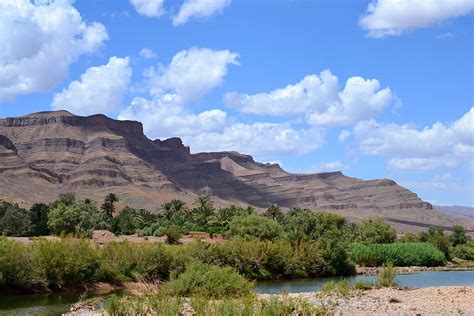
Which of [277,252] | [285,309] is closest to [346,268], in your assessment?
[277,252]

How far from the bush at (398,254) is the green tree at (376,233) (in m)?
17.0

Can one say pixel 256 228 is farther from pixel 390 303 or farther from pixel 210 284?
pixel 390 303

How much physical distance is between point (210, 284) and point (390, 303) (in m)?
8.78

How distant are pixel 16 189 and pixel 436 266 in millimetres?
140824

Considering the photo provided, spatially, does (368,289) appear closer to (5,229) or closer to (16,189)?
(5,229)

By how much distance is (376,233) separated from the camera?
124 m

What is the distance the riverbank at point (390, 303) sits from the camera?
25.0 meters

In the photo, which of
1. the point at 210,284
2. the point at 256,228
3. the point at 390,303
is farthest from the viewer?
the point at 256,228

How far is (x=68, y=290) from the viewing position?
53.1 m

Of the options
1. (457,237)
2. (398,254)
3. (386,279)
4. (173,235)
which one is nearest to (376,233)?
(457,237)

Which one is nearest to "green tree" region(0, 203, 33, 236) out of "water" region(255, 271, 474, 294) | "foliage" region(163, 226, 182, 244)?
"foliage" region(163, 226, 182, 244)

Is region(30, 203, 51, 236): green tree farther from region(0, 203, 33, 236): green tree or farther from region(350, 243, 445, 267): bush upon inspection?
region(350, 243, 445, 267): bush

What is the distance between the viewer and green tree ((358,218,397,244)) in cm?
12238

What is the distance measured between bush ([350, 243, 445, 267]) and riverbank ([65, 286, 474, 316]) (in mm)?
62295
